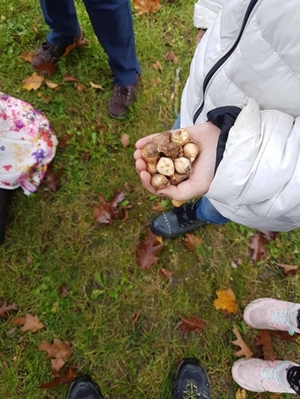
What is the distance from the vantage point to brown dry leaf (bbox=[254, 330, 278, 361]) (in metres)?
2.10

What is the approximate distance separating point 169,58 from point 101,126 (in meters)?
0.77

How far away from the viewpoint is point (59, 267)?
2.24 metres

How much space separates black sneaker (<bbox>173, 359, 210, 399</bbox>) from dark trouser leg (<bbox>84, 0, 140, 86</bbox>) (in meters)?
1.82

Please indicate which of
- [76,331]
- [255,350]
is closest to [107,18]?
[76,331]

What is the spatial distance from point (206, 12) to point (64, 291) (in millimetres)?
1675

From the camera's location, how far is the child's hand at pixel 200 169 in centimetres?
126

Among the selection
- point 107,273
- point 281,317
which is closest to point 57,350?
point 107,273

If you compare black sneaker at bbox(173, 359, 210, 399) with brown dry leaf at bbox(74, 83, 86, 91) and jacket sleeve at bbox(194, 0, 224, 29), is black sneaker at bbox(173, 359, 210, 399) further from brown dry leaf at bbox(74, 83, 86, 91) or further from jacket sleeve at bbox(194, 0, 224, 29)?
brown dry leaf at bbox(74, 83, 86, 91)

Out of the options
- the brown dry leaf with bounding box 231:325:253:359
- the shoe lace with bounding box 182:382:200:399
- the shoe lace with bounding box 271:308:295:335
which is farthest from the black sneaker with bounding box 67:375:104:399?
the shoe lace with bounding box 271:308:295:335

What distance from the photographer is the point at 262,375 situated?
6.31 ft

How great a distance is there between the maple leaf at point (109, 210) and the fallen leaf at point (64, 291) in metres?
0.45

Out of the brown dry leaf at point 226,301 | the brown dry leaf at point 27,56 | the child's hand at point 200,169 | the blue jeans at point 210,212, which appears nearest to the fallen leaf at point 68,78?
the brown dry leaf at point 27,56

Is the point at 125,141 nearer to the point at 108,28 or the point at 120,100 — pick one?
the point at 120,100

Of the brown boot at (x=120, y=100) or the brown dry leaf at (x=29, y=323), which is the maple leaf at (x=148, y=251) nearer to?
the brown dry leaf at (x=29, y=323)
